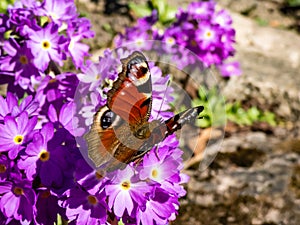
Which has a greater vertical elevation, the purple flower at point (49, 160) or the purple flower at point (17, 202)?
the purple flower at point (49, 160)

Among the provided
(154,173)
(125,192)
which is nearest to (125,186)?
(125,192)

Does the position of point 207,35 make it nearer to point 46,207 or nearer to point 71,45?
point 71,45

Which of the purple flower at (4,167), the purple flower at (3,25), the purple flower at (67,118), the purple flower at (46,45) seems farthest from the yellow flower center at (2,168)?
the purple flower at (3,25)

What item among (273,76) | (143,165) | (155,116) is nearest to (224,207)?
(155,116)

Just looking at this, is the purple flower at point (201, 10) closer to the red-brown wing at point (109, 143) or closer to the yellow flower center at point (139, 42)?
the yellow flower center at point (139, 42)

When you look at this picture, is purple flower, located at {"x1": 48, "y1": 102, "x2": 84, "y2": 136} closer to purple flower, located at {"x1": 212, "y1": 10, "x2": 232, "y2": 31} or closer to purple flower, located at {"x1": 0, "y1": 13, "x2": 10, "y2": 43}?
purple flower, located at {"x1": 0, "y1": 13, "x2": 10, "y2": 43}

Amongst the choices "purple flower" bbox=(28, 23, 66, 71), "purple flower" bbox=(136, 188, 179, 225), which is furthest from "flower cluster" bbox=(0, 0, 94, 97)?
"purple flower" bbox=(136, 188, 179, 225)

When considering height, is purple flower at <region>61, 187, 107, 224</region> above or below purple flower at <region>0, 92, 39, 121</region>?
below
